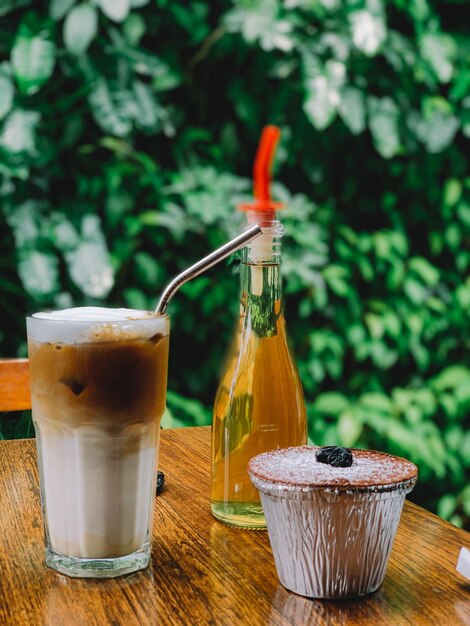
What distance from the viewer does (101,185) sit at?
2.05 m

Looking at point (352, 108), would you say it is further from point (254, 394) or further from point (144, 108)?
point (254, 394)

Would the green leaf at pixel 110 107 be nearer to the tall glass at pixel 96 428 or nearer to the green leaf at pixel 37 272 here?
the green leaf at pixel 37 272

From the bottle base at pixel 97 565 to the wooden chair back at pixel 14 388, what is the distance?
0.61 metres

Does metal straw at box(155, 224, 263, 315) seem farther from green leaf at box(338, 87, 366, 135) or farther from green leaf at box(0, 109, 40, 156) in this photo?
green leaf at box(338, 87, 366, 135)

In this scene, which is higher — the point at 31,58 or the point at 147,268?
the point at 31,58

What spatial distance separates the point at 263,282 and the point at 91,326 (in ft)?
0.68

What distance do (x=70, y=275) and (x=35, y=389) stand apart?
137 cm

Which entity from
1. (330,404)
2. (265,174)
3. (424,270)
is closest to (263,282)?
(265,174)

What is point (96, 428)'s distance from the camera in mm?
588

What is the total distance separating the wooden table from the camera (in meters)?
0.52

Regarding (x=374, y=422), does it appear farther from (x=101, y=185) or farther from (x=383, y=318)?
(x=101, y=185)

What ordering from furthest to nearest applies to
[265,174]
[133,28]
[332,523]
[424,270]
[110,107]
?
[424,270]
[133,28]
[110,107]
[265,174]
[332,523]

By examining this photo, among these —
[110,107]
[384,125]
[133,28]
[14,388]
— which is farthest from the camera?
[384,125]

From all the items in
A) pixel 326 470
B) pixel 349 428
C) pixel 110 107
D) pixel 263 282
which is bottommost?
pixel 349 428
